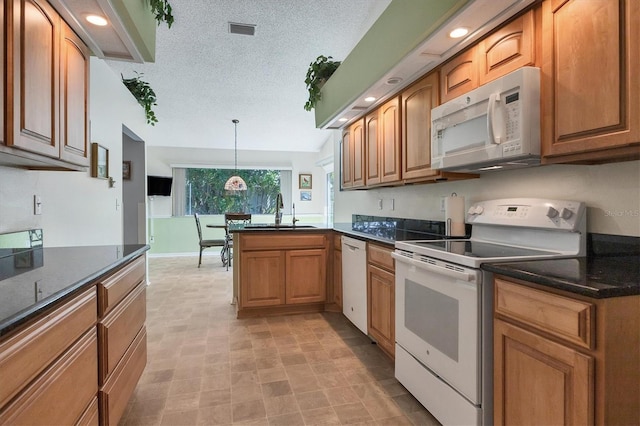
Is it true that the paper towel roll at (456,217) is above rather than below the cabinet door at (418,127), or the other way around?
below

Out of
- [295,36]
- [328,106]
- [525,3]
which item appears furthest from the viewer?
[295,36]

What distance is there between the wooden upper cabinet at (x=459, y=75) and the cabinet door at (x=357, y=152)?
4.14 ft

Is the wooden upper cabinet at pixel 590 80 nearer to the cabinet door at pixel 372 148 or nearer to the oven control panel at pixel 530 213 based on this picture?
the oven control panel at pixel 530 213

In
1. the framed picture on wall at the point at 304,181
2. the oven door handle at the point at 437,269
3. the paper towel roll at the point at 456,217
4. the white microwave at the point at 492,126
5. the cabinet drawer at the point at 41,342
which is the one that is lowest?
the cabinet drawer at the point at 41,342

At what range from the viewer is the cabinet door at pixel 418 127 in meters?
2.22

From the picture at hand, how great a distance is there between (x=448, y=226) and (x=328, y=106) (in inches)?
74.0

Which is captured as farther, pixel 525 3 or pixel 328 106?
pixel 328 106

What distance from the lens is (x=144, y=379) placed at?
2.18 metres

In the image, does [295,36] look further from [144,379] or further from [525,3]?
[144,379]

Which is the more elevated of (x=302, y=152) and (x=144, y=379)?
(x=302, y=152)

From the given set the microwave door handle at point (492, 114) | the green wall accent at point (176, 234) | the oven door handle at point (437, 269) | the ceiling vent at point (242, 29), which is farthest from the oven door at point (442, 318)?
the green wall accent at point (176, 234)

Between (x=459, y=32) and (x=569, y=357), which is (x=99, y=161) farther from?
(x=569, y=357)

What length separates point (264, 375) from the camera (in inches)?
88.2

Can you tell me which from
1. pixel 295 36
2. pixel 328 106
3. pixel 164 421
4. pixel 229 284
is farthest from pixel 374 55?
pixel 229 284
